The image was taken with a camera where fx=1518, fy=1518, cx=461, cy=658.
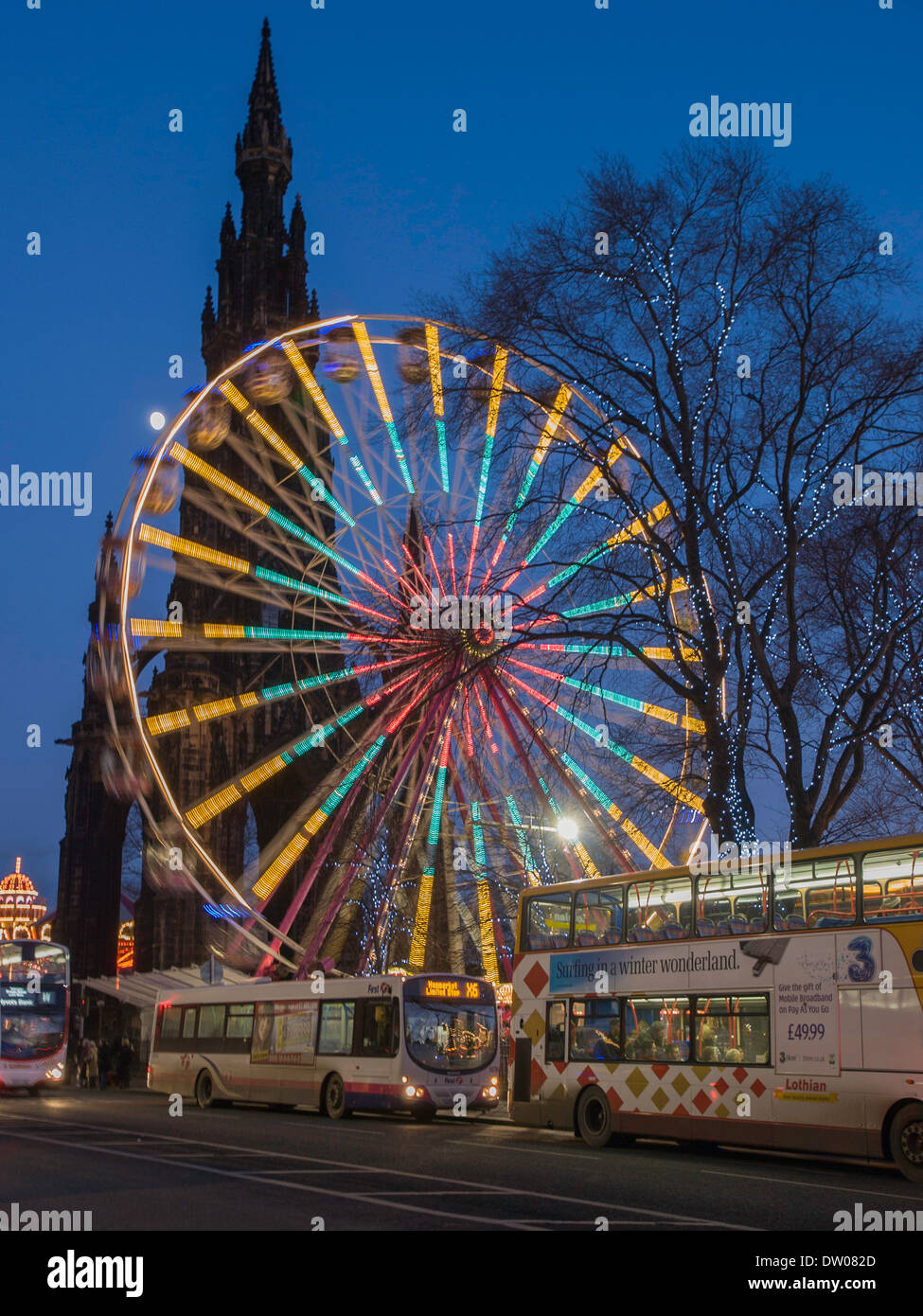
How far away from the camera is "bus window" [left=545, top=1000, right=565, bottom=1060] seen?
2338 cm

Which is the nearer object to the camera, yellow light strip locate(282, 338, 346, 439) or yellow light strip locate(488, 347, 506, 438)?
yellow light strip locate(488, 347, 506, 438)

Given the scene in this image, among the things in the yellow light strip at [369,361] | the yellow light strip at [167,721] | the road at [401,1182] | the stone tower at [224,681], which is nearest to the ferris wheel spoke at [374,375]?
the yellow light strip at [369,361]

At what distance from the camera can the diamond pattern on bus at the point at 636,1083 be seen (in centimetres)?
2144

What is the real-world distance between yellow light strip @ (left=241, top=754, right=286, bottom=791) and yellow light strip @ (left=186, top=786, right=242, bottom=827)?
1.16 ft

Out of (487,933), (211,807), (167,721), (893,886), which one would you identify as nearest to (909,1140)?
(893,886)

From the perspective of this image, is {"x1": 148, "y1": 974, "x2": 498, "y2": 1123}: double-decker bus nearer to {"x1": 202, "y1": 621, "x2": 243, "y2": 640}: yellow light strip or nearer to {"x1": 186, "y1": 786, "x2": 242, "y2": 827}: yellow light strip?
{"x1": 186, "y1": 786, "x2": 242, "y2": 827}: yellow light strip

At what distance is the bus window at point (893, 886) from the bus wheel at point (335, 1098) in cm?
1377

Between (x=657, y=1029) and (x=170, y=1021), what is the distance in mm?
17546

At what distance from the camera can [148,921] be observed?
68188 millimetres

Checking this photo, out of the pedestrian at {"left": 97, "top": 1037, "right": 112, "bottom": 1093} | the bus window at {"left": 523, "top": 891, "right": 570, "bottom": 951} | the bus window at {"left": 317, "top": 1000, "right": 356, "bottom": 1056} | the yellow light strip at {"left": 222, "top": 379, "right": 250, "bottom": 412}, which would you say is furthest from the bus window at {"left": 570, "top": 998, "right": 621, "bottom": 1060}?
the pedestrian at {"left": 97, "top": 1037, "right": 112, "bottom": 1093}

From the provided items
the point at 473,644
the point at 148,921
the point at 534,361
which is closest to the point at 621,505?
the point at 534,361
